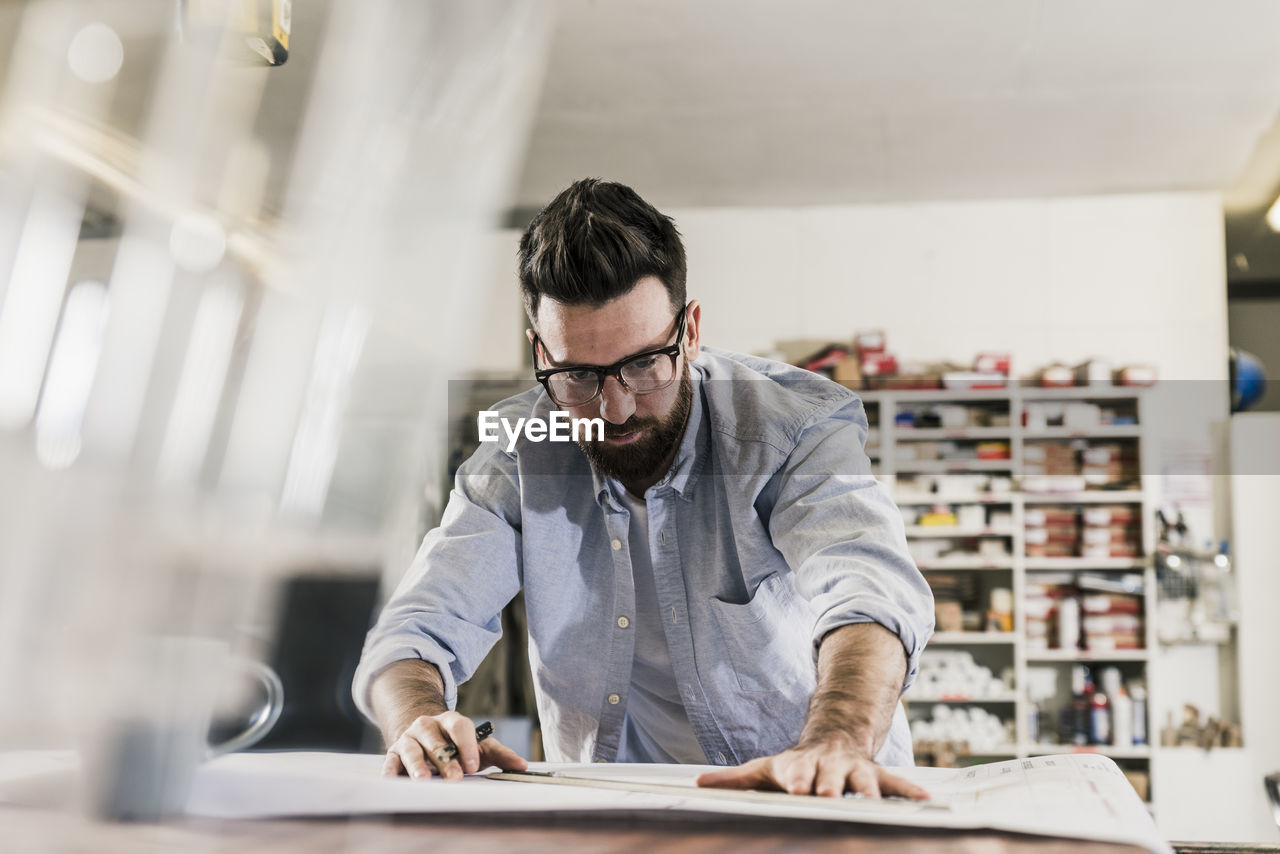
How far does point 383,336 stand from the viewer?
155cm

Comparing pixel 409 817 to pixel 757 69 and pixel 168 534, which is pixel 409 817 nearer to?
pixel 168 534

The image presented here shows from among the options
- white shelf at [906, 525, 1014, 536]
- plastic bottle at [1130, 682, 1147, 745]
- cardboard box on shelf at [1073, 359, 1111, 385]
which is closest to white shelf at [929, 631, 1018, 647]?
white shelf at [906, 525, 1014, 536]

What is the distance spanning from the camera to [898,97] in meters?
2.32

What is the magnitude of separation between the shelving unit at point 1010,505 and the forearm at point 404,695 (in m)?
2.30

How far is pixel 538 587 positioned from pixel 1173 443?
2.65 m

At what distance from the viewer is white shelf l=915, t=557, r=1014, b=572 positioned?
2885 mm

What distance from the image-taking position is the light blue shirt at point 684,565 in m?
0.95

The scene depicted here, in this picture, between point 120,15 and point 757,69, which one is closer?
point 120,15

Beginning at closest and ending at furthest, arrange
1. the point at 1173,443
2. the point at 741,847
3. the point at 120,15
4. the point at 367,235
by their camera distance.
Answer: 1. the point at 741,847
2. the point at 367,235
3. the point at 120,15
4. the point at 1173,443

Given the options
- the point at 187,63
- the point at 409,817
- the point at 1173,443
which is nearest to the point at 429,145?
the point at 187,63

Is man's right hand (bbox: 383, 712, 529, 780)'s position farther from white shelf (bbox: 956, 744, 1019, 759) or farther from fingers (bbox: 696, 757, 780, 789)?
white shelf (bbox: 956, 744, 1019, 759)

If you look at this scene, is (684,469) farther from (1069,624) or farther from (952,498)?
(1069,624)

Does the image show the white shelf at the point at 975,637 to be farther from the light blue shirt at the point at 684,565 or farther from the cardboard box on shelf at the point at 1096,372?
the light blue shirt at the point at 684,565

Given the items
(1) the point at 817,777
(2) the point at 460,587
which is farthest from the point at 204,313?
(1) the point at 817,777
